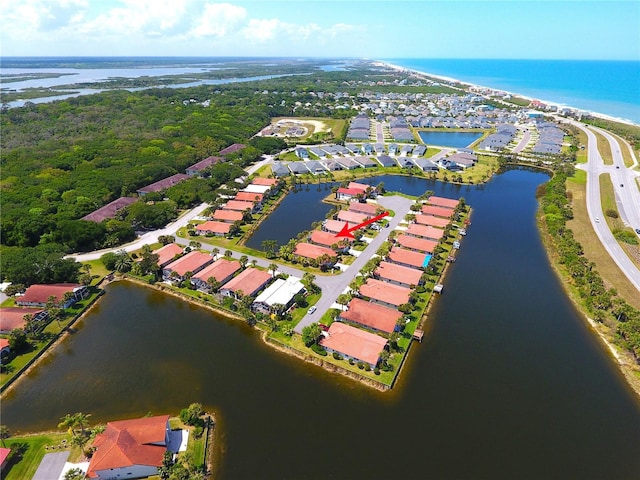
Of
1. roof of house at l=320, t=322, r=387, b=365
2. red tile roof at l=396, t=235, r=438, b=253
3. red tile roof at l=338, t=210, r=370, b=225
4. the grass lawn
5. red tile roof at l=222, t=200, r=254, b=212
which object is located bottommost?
red tile roof at l=222, t=200, r=254, b=212

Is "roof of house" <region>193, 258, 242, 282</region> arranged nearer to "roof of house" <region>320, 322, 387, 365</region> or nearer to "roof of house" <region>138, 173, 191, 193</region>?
"roof of house" <region>320, 322, 387, 365</region>

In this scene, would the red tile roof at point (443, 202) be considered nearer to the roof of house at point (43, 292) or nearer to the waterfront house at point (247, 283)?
the waterfront house at point (247, 283)

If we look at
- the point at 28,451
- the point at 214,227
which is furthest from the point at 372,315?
the point at 214,227

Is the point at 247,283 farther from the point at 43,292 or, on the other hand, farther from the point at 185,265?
the point at 43,292

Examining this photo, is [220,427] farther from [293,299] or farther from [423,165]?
[423,165]

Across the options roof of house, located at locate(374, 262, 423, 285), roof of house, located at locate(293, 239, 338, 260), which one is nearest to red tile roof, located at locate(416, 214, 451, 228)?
roof of house, located at locate(374, 262, 423, 285)

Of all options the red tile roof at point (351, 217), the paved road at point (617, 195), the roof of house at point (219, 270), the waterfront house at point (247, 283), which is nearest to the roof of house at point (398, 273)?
the red tile roof at point (351, 217)
